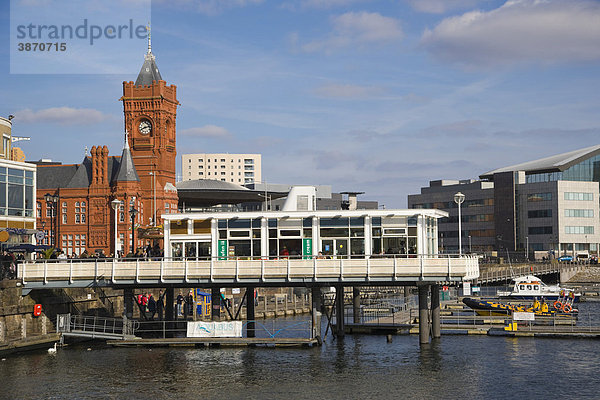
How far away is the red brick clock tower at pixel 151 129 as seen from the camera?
126950mm

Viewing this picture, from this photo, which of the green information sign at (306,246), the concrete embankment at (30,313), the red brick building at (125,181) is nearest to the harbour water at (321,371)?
the concrete embankment at (30,313)

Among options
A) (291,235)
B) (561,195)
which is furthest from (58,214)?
(561,195)

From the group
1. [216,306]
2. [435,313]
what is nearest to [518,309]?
[435,313]

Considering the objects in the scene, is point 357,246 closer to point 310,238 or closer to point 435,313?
point 310,238

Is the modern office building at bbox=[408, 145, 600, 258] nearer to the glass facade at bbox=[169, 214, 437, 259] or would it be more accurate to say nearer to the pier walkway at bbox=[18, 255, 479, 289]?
the glass facade at bbox=[169, 214, 437, 259]

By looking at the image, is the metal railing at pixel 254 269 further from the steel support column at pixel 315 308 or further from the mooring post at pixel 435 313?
the mooring post at pixel 435 313

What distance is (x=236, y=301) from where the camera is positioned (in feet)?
281

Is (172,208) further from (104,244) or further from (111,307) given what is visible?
Result: (111,307)

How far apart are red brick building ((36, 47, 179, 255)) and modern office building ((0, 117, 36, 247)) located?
4287cm

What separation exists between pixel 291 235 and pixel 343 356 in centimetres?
909

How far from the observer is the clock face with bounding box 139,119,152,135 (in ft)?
427

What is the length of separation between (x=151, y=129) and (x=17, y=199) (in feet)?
194

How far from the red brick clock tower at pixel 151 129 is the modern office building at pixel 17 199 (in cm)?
5182

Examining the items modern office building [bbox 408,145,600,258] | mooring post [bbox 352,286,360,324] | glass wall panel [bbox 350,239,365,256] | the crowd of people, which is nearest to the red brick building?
the crowd of people
